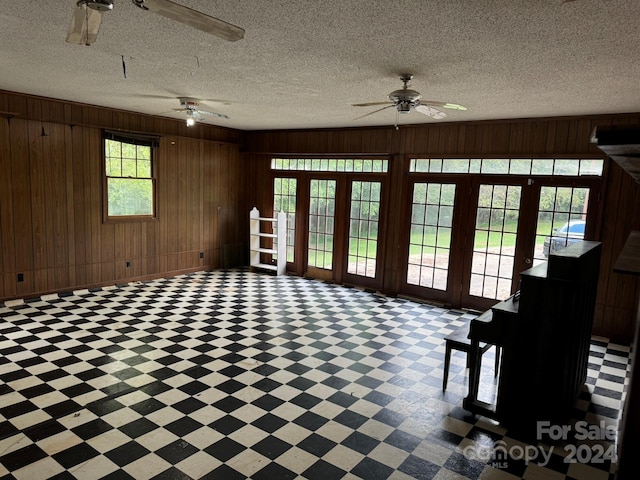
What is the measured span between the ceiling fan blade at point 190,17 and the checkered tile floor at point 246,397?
8.83 ft

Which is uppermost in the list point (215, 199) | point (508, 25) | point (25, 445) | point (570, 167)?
point (508, 25)

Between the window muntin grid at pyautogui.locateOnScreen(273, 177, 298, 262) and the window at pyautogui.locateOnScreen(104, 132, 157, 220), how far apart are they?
99.2 inches

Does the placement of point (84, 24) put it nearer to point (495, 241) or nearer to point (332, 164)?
point (495, 241)

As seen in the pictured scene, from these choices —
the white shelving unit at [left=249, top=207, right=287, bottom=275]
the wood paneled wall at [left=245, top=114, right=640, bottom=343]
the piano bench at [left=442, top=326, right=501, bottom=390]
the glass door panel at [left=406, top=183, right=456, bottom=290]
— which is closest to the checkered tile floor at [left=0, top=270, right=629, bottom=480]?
the piano bench at [left=442, top=326, right=501, bottom=390]

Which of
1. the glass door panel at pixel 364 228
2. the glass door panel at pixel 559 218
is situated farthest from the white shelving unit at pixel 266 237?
the glass door panel at pixel 559 218

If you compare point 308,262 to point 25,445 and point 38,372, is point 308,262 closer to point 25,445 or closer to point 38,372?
point 38,372

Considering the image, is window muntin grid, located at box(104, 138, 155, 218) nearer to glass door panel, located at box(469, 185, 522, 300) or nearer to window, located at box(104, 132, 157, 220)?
window, located at box(104, 132, 157, 220)

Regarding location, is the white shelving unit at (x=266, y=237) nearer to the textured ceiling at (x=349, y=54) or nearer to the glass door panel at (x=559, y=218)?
the textured ceiling at (x=349, y=54)

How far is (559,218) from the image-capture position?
583cm

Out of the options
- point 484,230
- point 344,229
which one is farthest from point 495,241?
point 344,229

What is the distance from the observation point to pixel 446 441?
3.24 metres

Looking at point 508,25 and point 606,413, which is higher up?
point 508,25

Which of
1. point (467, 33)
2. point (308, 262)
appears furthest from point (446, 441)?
point (308, 262)

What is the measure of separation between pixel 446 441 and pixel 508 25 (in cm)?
296
